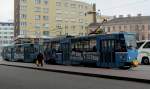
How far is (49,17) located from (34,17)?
5665 millimetres

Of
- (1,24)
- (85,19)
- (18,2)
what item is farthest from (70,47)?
(1,24)

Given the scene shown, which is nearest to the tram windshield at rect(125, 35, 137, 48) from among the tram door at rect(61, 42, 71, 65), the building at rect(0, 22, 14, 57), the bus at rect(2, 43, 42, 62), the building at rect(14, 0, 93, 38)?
the tram door at rect(61, 42, 71, 65)

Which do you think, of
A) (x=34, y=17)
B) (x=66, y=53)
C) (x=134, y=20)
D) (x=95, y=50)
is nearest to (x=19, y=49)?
(x=66, y=53)

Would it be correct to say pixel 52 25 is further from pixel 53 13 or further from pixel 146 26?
pixel 146 26

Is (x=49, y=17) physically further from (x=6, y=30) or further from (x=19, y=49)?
(x=19, y=49)

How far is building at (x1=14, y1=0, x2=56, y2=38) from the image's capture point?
418ft

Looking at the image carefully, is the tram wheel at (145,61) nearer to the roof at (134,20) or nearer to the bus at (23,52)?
the bus at (23,52)

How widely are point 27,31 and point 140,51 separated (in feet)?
315

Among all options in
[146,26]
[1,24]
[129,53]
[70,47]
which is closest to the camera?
[129,53]

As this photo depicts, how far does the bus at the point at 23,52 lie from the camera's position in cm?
5240

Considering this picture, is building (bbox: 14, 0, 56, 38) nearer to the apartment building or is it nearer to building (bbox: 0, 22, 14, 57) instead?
the apartment building

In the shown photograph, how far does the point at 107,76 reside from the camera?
73.7 ft

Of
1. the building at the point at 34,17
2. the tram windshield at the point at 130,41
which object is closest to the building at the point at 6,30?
the building at the point at 34,17

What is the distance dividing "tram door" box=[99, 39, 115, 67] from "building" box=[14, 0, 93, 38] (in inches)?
3650
